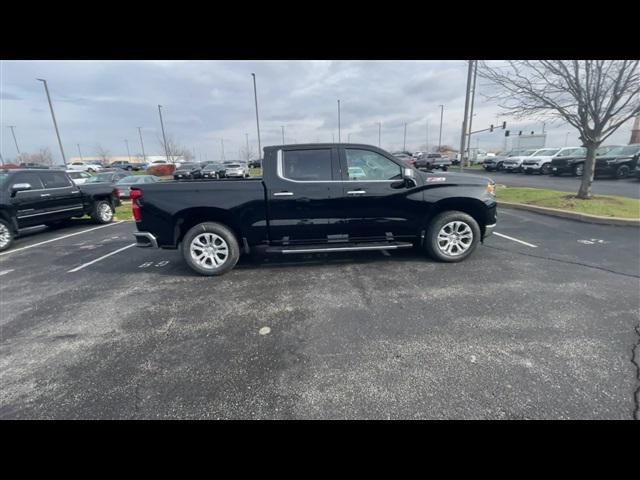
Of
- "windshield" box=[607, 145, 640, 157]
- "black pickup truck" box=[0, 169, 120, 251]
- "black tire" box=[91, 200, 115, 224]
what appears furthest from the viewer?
"windshield" box=[607, 145, 640, 157]

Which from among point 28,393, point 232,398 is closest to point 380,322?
point 232,398

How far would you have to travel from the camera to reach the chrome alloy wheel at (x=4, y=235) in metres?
6.60

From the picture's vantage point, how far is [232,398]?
7.09 ft

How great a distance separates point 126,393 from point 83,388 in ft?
1.34

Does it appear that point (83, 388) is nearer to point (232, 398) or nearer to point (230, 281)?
point (232, 398)

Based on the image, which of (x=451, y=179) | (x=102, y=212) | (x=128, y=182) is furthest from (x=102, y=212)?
(x=451, y=179)

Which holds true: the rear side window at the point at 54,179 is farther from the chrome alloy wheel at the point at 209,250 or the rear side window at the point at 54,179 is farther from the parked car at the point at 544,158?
the parked car at the point at 544,158

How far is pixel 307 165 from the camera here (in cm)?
461

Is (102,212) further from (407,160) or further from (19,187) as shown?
(407,160)

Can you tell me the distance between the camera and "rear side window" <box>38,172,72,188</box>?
7.77 meters

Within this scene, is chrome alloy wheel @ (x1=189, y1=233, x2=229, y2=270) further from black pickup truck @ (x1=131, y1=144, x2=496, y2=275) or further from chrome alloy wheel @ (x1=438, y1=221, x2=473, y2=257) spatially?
chrome alloy wheel @ (x1=438, y1=221, x2=473, y2=257)

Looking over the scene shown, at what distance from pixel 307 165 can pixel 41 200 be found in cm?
763

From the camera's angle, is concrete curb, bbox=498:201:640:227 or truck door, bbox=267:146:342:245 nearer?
truck door, bbox=267:146:342:245

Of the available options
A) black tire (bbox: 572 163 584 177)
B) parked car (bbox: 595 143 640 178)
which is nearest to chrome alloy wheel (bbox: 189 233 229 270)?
parked car (bbox: 595 143 640 178)
